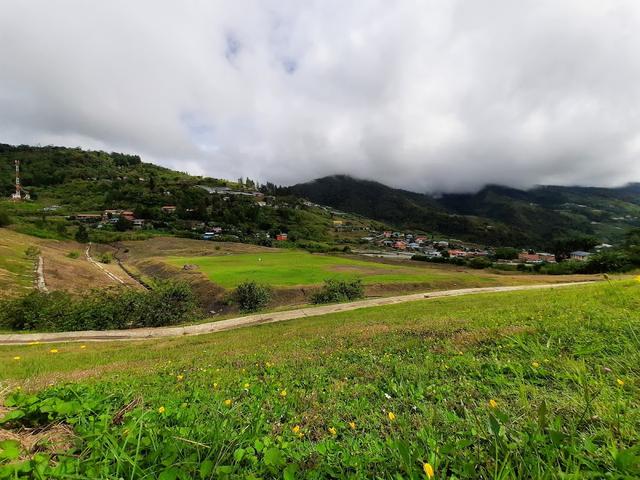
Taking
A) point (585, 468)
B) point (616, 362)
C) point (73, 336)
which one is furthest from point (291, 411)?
point (73, 336)

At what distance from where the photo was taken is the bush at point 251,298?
36.1m

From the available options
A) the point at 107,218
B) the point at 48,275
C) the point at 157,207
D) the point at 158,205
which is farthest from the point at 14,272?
the point at 158,205

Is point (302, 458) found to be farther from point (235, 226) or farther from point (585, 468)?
point (235, 226)

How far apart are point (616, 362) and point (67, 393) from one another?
6.98 metres

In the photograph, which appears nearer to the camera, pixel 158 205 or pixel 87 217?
pixel 87 217

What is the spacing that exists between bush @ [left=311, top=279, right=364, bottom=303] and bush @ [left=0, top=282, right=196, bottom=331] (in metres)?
13.6

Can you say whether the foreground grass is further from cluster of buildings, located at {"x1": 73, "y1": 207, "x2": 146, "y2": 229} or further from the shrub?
cluster of buildings, located at {"x1": 73, "y1": 207, "x2": 146, "y2": 229}

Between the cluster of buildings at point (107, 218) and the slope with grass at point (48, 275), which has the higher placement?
the cluster of buildings at point (107, 218)

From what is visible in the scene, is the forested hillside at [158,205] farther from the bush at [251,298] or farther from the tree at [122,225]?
the bush at [251,298]

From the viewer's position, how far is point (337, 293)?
3612 cm

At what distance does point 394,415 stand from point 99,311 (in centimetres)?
3081

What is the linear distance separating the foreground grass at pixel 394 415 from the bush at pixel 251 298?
2931 cm

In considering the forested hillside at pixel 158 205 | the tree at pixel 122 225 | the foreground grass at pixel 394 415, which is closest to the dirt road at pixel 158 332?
the foreground grass at pixel 394 415

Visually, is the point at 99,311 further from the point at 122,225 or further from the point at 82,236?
the point at 122,225
